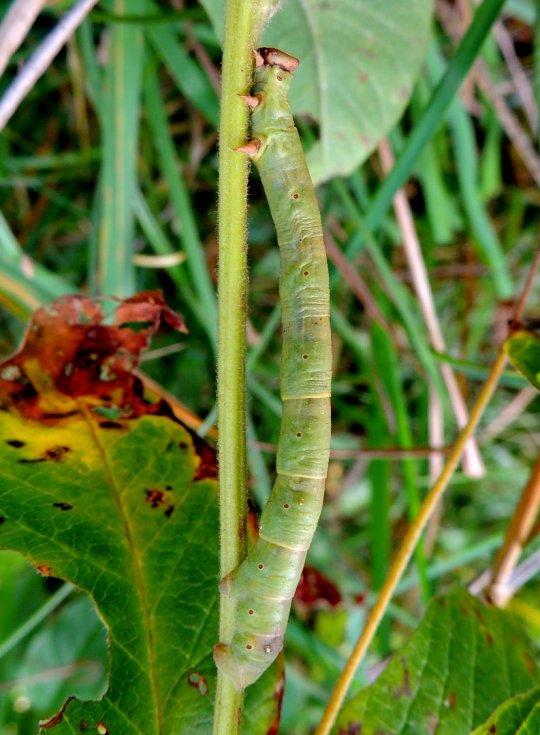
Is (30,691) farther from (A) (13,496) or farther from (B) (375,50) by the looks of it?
(B) (375,50)

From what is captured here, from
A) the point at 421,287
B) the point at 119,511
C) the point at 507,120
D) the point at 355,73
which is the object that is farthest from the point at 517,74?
the point at 119,511

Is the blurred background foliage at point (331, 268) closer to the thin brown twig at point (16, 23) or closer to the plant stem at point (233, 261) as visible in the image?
the thin brown twig at point (16, 23)

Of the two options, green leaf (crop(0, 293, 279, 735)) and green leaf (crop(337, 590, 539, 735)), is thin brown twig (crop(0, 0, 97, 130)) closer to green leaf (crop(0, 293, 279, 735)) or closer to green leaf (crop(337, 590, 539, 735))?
green leaf (crop(0, 293, 279, 735))

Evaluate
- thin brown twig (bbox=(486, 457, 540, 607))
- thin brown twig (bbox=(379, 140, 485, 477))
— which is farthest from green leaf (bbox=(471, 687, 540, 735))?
thin brown twig (bbox=(379, 140, 485, 477))

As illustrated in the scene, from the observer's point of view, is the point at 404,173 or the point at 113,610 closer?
the point at 113,610

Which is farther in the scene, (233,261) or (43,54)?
(43,54)

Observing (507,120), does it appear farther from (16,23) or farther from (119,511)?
(119,511)

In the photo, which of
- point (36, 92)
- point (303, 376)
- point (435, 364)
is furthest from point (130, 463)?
point (36, 92)
